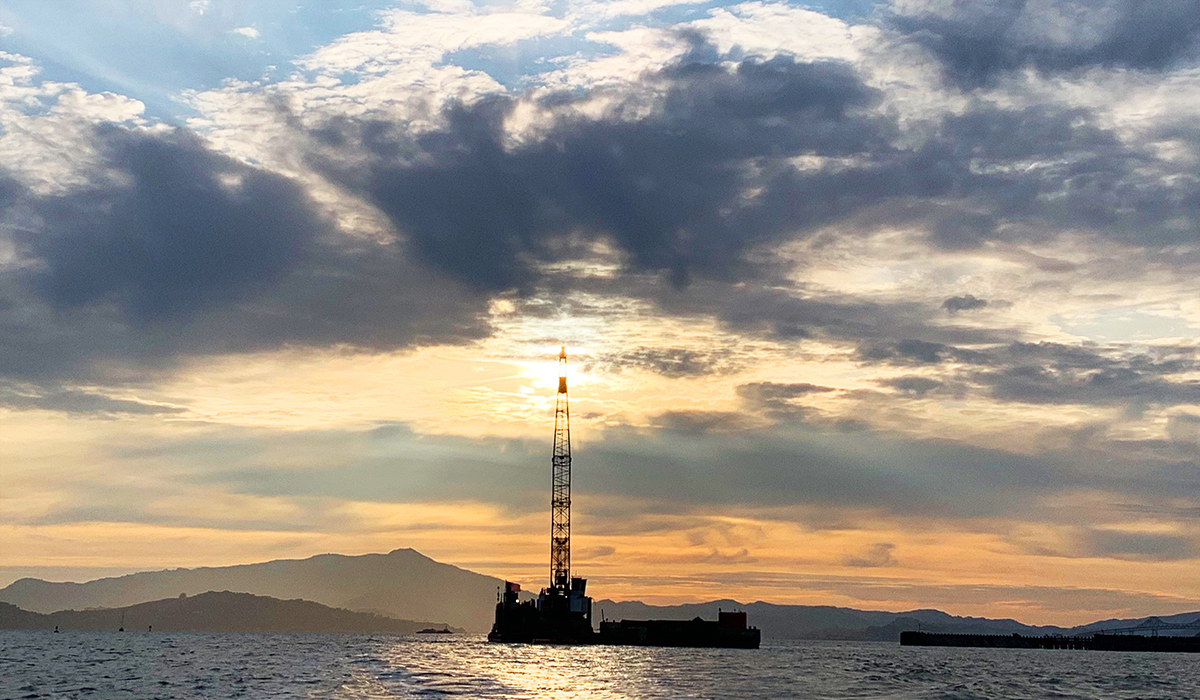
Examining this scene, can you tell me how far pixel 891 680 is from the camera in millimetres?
160875

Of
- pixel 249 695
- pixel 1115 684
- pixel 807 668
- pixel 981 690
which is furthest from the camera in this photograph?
pixel 807 668

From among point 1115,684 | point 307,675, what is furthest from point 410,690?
point 1115,684

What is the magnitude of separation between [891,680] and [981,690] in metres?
17.4

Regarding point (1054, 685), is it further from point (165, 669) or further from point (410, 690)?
point (165, 669)

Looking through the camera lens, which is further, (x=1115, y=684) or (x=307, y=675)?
(x=1115, y=684)

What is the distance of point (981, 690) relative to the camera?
145625 millimetres

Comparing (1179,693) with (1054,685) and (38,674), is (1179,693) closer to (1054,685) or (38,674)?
(1054,685)

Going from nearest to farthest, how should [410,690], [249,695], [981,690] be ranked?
[249,695], [410,690], [981,690]

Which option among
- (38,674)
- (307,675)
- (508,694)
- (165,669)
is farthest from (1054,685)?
(38,674)

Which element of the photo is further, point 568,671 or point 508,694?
point 568,671

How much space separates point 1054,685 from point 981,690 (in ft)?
81.6

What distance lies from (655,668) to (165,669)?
249ft

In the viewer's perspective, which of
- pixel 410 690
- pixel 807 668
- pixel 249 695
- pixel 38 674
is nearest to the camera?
pixel 249 695

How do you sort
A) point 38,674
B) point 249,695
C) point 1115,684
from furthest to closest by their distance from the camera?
1. point 1115,684
2. point 38,674
3. point 249,695
